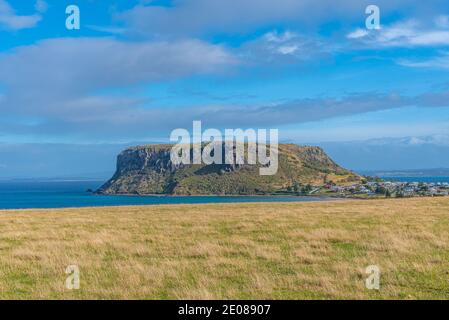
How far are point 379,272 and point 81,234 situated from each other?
1650cm

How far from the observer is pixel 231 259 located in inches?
724

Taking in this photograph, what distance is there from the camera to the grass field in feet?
45.7

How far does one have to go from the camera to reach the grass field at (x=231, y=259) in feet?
45.7

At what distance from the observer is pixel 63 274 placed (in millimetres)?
16438

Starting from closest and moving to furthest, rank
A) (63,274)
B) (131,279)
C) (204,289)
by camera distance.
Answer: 1. (204,289)
2. (131,279)
3. (63,274)

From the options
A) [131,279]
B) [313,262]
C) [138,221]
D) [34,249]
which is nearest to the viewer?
[131,279]

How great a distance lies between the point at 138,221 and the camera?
33.1 meters

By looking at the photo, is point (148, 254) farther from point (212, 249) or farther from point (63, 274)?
point (63, 274)

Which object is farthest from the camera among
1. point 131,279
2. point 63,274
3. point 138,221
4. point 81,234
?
point 138,221
